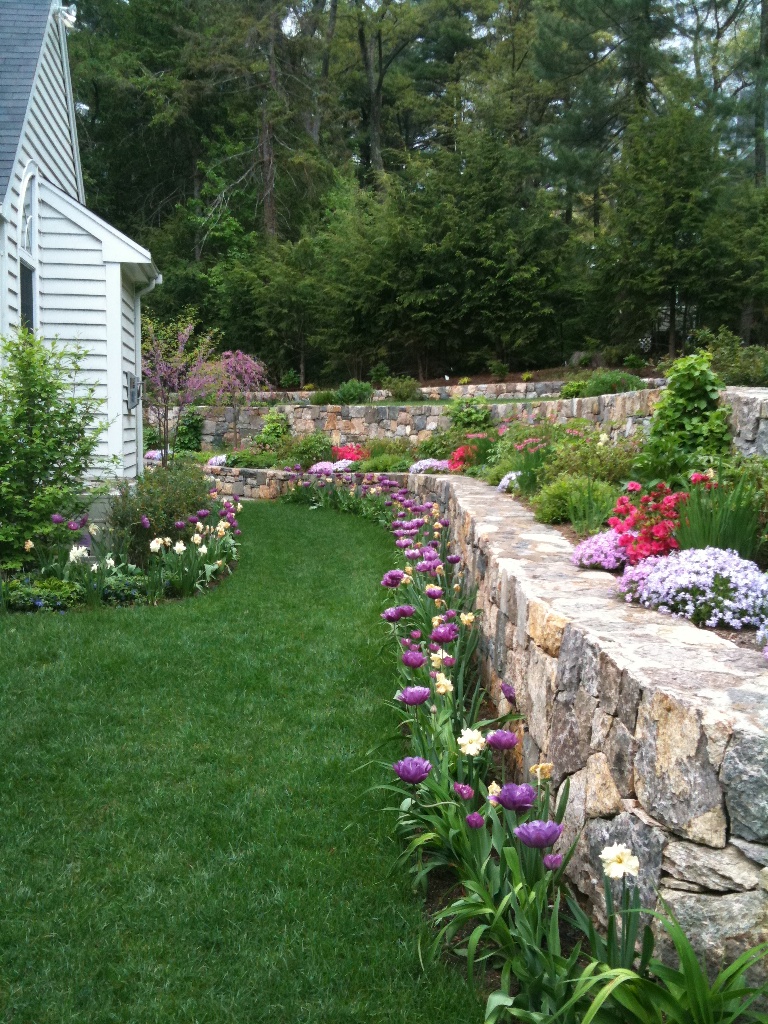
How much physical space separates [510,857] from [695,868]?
0.51m

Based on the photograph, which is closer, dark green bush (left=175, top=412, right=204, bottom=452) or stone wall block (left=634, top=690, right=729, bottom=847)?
stone wall block (left=634, top=690, right=729, bottom=847)

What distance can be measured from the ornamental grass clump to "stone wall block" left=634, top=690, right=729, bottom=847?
87cm

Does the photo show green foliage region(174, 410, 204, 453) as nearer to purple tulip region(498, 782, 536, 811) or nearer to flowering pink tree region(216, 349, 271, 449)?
flowering pink tree region(216, 349, 271, 449)

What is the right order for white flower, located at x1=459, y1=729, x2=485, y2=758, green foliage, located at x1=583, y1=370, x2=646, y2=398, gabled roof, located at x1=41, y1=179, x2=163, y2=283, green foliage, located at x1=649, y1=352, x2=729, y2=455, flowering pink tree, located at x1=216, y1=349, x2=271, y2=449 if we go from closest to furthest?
1. white flower, located at x1=459, y1=729, x2=485, y2=758
2. green foliage, located at x1=649, y1=352, x2=729, y2=455
3. gabled roof, located at x1=41, y1=179, x2=163, y2=283
4. green foliage, located at x1=583, y1=370, x2=646, y2=398
5. flowering pink tree, located at x1=216, y1=349, x2=271, y2=449

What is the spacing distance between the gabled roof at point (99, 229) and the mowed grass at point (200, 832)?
3950 mm

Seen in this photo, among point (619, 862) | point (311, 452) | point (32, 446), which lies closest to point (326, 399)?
point (311, 452)

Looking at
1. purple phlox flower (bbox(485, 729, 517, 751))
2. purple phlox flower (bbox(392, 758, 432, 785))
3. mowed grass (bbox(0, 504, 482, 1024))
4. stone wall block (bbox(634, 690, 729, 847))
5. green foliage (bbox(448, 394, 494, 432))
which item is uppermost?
green foliage (bbox(448, 394, 494, 432))

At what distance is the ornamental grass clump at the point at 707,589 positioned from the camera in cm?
276

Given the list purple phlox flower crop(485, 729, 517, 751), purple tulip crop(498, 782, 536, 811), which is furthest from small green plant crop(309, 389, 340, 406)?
purple tulip crop(498, 782, 536, 811)

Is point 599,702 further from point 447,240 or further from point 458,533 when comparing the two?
point 447,240

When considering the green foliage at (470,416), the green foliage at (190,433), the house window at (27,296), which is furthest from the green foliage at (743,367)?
the green foliage at (190,433)

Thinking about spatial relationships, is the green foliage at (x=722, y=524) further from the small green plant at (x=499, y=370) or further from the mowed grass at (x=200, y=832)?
the small green plant at (x=499, y=370)

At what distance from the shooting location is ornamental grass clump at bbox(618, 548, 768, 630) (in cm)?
276

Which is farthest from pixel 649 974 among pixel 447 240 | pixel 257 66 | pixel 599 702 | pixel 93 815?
pixel 257 66
